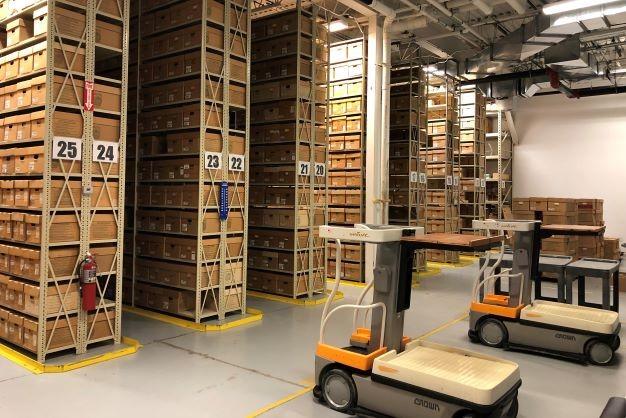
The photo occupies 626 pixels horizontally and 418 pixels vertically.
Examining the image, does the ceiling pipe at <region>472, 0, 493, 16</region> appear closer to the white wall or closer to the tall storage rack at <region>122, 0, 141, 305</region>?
the tall storage rack at <region>122, 0, 141, 305</region>

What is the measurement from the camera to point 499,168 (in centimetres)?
1855

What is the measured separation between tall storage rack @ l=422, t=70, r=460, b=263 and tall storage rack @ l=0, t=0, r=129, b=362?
33.3 feet

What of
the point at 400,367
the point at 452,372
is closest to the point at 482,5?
the point at 452,372

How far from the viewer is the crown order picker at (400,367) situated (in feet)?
12.3

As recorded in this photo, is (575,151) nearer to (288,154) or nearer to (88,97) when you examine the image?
(288,154)

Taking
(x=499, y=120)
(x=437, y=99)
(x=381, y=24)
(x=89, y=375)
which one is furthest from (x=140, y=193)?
(x=499, y=120)

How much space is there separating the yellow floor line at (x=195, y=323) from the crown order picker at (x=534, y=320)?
125 inches

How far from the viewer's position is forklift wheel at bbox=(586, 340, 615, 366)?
5.61 metres

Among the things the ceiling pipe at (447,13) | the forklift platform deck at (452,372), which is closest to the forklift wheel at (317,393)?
the forklift platform deck at (452,372)

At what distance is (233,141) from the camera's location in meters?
7.37

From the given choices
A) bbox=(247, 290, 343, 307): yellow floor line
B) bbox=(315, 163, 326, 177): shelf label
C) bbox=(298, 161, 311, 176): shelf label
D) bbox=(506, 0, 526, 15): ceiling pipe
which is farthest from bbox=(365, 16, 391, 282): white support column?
bbox=(506, 0, 526, 15): ceiling pipe

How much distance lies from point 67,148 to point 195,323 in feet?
9.69

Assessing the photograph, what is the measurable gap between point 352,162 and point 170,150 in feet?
15.5

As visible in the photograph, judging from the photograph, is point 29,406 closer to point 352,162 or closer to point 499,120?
point 352,162
